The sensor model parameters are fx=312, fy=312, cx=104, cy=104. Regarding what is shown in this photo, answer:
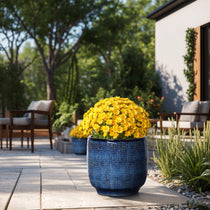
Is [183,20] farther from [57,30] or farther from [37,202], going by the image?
[37,202]

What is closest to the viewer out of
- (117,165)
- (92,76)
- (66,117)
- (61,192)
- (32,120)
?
(117,165)

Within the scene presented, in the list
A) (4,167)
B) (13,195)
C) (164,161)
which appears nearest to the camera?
(13,195)

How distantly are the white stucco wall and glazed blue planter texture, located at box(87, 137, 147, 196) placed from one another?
5396mm

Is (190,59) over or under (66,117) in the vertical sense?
over

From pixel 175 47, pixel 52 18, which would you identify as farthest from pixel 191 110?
pixel 52 18

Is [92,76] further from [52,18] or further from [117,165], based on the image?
[117,165]

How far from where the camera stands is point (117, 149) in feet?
7.64

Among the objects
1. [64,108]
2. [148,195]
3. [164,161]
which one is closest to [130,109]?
[148,195]

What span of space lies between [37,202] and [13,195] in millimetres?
281

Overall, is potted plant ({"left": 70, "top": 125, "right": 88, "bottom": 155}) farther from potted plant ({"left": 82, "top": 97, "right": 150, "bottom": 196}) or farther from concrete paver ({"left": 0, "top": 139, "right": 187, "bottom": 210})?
potted plant ({"left": 82, "top": 97, "right": 150, "bottom": 196})

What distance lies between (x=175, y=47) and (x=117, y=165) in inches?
248

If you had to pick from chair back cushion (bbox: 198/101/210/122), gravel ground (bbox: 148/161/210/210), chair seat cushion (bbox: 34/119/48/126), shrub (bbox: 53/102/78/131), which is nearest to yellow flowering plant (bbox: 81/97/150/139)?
gravel ground (bbox: 148/161/210/210)

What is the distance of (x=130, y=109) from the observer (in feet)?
8.25

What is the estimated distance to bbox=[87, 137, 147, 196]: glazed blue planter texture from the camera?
2.32 meters
